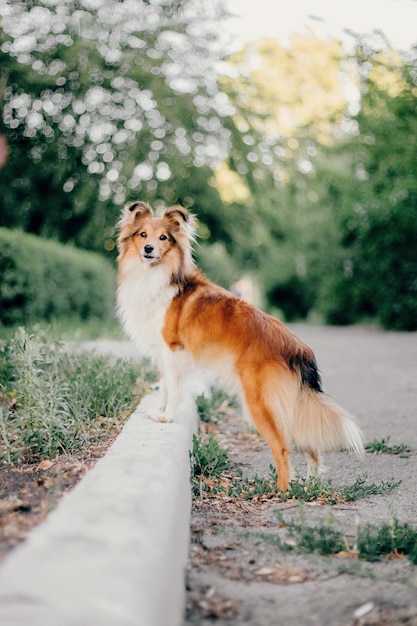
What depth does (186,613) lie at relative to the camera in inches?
103

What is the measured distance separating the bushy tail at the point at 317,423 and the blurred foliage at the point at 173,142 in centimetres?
780

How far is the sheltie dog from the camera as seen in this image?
14.2 ft

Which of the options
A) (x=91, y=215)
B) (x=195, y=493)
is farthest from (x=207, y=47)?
(x=195, y=493)

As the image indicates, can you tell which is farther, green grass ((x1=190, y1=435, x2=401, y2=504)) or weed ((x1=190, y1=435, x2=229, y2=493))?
weed ((x1=190, y1=435, x2=229, y2=493))

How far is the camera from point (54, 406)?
4.61 metres

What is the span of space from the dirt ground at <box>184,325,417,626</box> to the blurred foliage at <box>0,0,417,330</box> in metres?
7.33

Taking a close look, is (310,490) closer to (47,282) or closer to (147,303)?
(147,303)

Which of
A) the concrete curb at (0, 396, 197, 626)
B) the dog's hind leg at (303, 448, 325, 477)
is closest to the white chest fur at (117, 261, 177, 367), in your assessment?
the dog's hind leg at (303, 448, 325, 477)

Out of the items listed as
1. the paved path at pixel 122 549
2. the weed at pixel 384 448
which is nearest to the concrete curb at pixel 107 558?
the paved path at pixel 122 549

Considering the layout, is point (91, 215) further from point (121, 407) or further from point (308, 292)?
point (308, 292)

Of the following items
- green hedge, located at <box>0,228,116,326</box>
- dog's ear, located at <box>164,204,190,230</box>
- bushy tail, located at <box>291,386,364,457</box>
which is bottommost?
green hedge, located at <box>0,228,116,326</box>

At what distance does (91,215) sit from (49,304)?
3.81m

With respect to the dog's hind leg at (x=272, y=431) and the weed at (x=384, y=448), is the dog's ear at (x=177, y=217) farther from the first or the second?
the weed at (x=384, y=448)

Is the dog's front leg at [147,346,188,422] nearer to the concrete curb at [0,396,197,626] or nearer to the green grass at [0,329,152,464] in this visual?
the green grass at [0,329,152,464]
